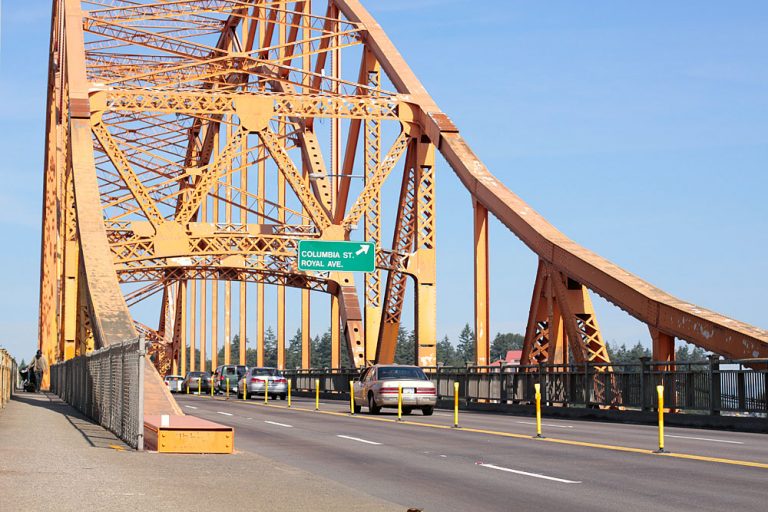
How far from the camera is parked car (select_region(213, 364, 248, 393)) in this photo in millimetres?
64062

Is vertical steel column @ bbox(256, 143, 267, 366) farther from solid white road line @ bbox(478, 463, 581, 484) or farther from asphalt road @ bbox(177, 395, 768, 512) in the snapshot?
solid white road line @ bbox(478, 463, 581, 484)

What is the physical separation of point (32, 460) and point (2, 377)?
56.7 feet

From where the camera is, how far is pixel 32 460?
15.6m

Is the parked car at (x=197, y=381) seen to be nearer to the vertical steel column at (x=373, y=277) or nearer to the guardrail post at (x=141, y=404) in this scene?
the vertical steel column at (x=373, y=277)

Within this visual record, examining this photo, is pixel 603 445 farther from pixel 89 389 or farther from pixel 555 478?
pixel 89 389

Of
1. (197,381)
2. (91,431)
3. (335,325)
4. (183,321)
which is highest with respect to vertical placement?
(183,321)

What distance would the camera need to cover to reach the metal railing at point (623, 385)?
27203mm

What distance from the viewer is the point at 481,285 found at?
43438 mm

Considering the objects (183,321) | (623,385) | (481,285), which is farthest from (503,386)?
(183,321)

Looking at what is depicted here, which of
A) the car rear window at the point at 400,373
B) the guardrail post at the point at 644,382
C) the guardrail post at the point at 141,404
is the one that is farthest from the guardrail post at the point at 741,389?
the guardrail post at the point at 141,404

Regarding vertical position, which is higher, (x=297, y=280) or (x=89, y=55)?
(x=89, y=55)

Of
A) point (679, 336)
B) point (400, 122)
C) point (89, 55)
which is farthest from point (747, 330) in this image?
point (89, 55)

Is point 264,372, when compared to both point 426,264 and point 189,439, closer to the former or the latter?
point 426,264

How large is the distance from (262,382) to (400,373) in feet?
70.0
